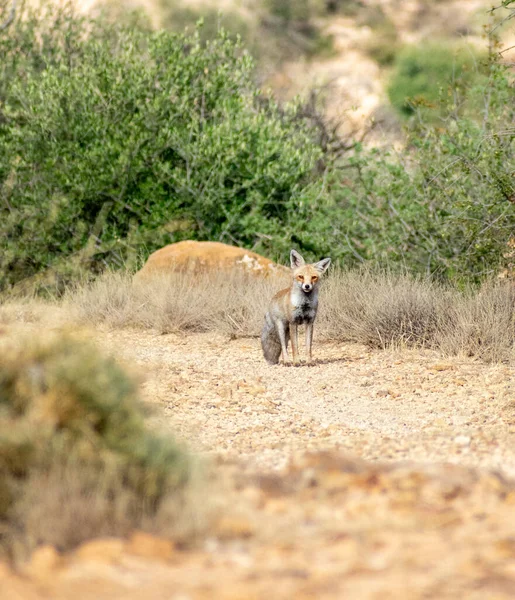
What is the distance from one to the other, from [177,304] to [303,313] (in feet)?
9.98

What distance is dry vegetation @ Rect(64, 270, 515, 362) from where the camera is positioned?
375 inches

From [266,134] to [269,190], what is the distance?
0.96 metres

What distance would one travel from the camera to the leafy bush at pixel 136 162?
1530 cm

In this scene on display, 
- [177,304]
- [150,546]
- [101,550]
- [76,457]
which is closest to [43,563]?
[101,550]

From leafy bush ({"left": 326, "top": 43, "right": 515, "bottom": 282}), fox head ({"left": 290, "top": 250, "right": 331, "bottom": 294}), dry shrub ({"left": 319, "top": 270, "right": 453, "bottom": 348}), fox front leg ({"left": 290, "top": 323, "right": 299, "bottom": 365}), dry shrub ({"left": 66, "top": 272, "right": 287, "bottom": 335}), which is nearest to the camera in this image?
fox head ({"left": 290, "top": 250, "right": 331, "bottom": 294})

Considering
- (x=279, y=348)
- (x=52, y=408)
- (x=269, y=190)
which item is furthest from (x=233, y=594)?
(x=269, y=190)

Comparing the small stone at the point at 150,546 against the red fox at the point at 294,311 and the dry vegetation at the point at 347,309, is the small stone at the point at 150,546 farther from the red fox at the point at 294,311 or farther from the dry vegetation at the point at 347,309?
the dry vegetation at the point at 347,309

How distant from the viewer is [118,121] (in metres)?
15.7

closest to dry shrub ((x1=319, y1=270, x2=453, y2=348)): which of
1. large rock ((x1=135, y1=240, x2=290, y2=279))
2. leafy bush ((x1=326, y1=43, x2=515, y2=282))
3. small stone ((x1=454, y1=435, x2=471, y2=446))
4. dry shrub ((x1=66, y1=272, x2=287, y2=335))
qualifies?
leafy bush ((x1=326, y1=43, x2=515, y2=282))

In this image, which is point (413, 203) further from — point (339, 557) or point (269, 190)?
point (339, 557)

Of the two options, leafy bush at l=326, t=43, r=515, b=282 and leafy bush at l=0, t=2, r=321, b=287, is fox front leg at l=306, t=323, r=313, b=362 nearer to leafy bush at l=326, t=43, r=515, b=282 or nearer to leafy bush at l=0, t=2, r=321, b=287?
leafy bush at l=326, t=43, r=515, b=282

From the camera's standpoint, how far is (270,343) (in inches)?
365

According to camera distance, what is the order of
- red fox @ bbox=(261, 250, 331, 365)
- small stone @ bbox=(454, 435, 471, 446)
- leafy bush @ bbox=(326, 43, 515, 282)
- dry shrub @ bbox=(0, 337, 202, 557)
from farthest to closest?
leafy bush @ bbox=(326, 43, 515, 282) < red fox @ bbox=(261, 250, 331, 365) < small stone @ bbox=(454, 435, 471, 446) < dry shrub @ bbox=(0, 337, 202, 557)

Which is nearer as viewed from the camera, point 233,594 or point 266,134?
point 233,594
